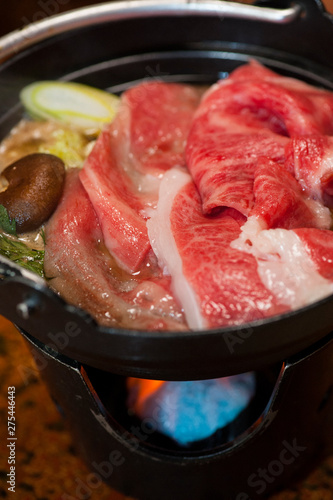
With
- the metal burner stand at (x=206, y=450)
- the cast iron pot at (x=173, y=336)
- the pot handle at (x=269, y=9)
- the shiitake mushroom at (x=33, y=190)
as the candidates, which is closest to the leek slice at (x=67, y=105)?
the cast iron pot at (x=173, y=336)

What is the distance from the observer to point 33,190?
6.72 feet

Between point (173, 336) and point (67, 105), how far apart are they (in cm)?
166

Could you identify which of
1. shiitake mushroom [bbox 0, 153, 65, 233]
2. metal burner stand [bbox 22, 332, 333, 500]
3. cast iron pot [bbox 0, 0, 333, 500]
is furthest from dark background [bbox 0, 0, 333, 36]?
metal burner stand [bbox 22, 332, 333, 500]

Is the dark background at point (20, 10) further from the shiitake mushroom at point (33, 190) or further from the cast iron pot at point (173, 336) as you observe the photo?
the shiitake mushroom at point (33, 190)

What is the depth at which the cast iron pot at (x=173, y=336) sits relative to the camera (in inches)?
56.6

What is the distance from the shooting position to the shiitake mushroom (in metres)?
2.02

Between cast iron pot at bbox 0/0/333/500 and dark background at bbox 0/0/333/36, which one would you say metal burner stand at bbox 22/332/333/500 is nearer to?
cast iron pot at bbox 0/0/333/500

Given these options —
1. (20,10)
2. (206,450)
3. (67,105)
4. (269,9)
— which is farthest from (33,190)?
(20,10)

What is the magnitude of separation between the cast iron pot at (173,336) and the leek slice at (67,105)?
3.7 inches

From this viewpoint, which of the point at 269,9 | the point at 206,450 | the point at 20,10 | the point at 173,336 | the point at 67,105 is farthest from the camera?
the point at 20,10

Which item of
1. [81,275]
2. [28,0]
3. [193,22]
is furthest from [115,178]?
[28,0]

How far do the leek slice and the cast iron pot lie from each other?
9 centimetres

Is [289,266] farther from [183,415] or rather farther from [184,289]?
[183,415]

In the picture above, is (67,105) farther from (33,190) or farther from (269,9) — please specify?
(269,9)
